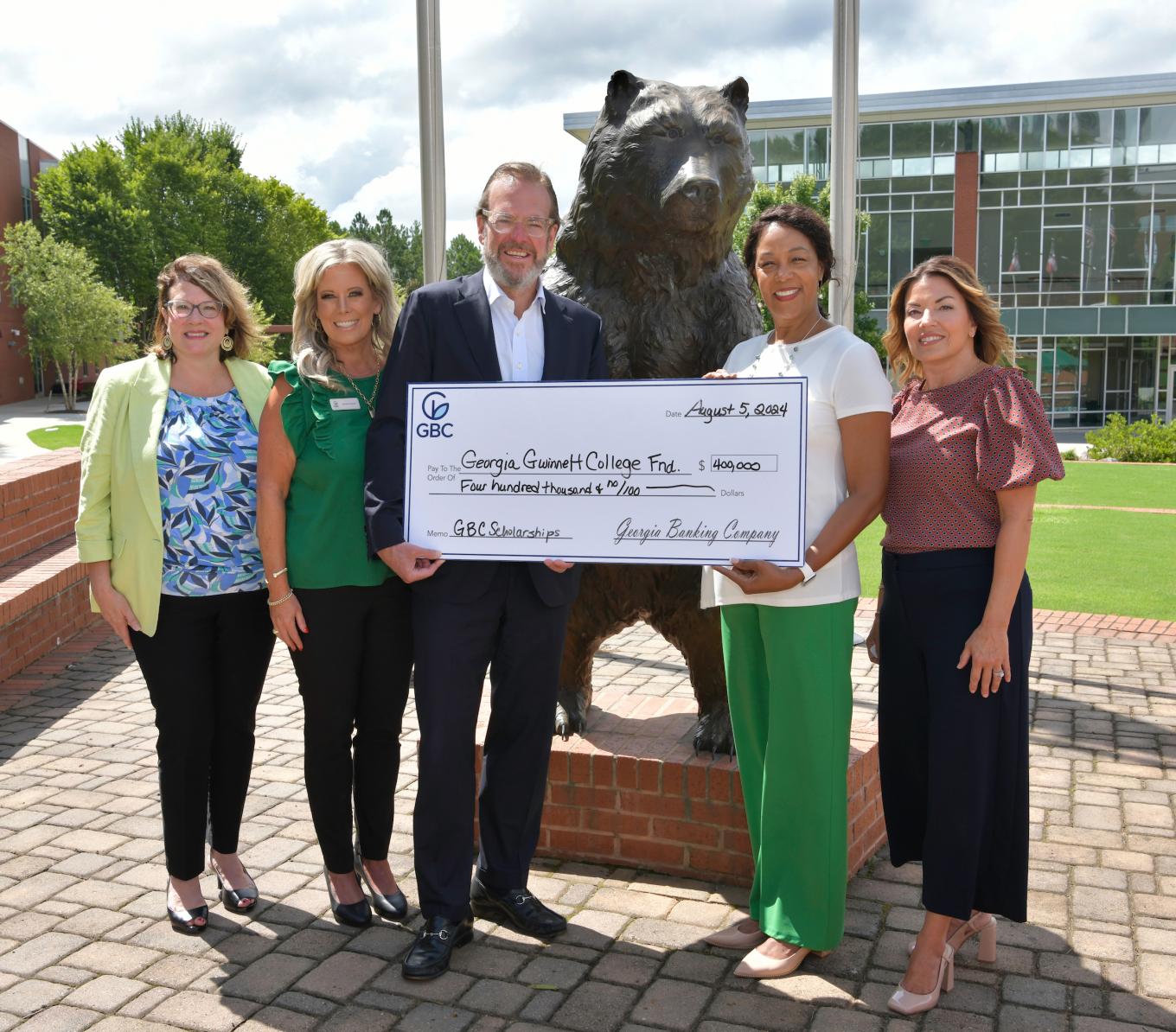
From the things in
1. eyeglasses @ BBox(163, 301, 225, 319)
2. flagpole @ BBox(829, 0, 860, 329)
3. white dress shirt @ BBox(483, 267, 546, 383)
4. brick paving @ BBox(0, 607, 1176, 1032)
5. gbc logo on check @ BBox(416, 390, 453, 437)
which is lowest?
brick paving @ BBox(0, 607, 1176, 1032)

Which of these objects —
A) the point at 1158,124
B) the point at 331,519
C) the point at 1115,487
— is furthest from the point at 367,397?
the point at 1158,124

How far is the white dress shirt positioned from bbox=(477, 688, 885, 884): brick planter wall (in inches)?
58.0

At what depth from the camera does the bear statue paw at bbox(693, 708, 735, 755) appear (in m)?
3.79

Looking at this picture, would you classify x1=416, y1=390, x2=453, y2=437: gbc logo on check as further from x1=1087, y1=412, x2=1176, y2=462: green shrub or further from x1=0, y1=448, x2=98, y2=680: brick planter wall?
x1=1087, y1=412, x2=1176, y2=462: green shrub

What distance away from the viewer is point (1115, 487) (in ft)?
49.3

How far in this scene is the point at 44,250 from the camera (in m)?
39.9

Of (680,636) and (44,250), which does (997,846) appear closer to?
(680,636)

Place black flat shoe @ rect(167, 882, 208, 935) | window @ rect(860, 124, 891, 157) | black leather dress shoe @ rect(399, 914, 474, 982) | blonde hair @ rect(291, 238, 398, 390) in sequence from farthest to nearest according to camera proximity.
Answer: window @ rect(860, 124, 891, 157) < black flat shoe @ rect(167, 882, 208, 935) < blonde hair @ rect(291, 238, 398, 390) < black leather dress shoe @ rect(399, 914, 474, 982)

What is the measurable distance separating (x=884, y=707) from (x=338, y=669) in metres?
1.61

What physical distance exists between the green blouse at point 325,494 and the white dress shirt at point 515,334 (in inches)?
18.7

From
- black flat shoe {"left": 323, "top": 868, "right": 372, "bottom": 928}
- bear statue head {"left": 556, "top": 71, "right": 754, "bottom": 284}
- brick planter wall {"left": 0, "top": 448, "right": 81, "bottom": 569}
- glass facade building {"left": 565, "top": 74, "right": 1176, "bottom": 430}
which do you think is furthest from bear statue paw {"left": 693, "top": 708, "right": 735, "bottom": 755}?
glass facade building {"left": 565, "top": 74, "right": 1176, "bottom": 430}

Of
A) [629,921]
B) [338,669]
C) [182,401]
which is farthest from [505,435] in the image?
[629,921]

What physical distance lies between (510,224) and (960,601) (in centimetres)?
161

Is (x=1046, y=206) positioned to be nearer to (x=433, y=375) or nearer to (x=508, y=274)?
(x=508, y=274)
